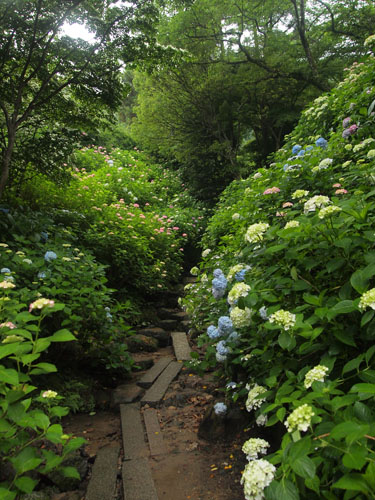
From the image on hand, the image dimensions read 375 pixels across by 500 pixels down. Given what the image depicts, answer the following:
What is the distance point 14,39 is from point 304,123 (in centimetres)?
421

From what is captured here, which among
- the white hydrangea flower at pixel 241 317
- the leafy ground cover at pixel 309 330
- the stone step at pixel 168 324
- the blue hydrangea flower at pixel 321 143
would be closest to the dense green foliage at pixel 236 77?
the blue hydrangea flower at pixel 321 143

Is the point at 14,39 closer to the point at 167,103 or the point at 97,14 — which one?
the point at 97,14

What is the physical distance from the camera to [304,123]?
547cm

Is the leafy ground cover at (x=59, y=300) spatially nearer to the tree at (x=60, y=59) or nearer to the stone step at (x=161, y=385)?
the stone step at (x=161, y=385)

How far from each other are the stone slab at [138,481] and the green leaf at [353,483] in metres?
1.57

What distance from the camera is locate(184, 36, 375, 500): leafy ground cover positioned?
36.6 inches

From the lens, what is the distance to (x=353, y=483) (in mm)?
794

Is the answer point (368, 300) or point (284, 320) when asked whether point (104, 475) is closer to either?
point (284, 320)

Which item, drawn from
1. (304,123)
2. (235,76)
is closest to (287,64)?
(235,76)

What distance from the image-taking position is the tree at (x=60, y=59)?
3.54 m

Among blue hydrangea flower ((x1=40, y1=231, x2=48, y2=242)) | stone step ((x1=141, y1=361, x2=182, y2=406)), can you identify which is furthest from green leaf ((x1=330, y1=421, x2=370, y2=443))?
blue hydrangea flower ((x1=40, y1=231, x2=48, y2=242))

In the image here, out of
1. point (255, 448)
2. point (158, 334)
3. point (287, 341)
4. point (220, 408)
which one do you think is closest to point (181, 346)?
point (158, 334)

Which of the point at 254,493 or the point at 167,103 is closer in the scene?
the point at 254,493

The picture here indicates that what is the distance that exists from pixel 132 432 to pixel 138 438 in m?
0.08
